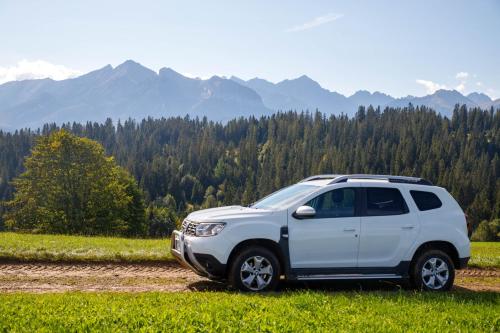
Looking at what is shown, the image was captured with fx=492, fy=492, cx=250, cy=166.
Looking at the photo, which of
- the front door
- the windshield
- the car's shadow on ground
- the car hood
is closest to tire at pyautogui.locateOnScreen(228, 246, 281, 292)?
the front door

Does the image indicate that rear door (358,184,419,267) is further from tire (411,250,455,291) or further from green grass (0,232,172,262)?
green grass (0,232,172,262)

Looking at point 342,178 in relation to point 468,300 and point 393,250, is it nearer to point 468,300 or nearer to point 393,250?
point 393,250

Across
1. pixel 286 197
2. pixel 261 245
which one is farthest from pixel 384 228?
pixel 261 245

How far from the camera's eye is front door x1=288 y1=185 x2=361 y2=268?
32.3ft

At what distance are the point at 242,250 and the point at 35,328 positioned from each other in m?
4.22

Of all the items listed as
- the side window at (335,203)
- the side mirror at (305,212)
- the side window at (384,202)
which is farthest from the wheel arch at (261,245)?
the side window at (384,202)

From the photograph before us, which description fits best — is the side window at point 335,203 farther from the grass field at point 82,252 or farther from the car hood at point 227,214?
the grass field at point 82,252

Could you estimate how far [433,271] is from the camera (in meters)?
10.6

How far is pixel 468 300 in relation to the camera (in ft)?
30.0

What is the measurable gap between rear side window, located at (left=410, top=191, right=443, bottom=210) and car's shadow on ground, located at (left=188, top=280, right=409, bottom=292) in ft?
6.11

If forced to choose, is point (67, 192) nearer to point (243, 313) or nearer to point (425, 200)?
point (425, 200)

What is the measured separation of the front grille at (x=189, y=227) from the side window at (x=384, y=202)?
3652mm

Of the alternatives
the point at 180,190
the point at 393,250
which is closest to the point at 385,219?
the point at 393,250

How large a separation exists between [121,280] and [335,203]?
17.2 ft
